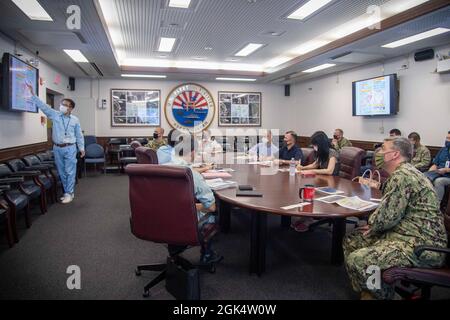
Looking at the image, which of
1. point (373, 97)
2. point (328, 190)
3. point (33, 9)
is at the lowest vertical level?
point (328, 190)

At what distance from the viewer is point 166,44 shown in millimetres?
6363

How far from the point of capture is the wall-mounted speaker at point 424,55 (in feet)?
18.3

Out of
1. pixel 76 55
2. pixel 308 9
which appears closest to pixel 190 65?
pixel 76 55

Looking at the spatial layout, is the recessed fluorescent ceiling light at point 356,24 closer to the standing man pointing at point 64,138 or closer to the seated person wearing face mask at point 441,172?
the seated person wearing face mask at point 441,172

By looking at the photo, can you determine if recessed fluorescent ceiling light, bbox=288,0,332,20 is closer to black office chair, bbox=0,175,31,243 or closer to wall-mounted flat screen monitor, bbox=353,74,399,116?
wall-mounted flat screen monitor, bbox=353,74,399,116

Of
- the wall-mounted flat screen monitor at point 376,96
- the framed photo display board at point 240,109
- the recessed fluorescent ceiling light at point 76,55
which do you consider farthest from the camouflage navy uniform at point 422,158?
the recessed fluorescent ceiling light at point 76,55

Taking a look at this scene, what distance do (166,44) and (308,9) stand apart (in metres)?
3.03

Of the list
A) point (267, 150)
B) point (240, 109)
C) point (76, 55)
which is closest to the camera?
point (267, 150)

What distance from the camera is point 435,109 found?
5.60 meters

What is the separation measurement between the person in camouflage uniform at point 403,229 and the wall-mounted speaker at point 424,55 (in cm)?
480

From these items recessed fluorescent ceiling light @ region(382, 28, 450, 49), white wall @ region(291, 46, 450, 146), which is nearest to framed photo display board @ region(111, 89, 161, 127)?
white wall @ region(291, 46, 450, 146)

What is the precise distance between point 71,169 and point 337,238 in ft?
13.7

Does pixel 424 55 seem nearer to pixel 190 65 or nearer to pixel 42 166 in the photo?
pixel 190 65

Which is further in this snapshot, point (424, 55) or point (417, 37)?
point (424, 55)
